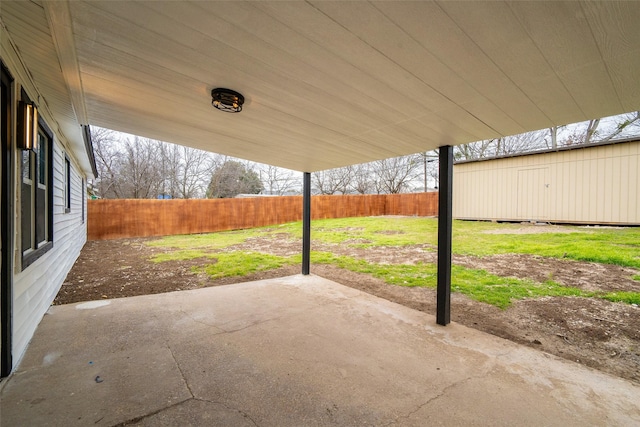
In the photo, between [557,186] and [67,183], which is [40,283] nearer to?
[67,183]

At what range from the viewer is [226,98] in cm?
208

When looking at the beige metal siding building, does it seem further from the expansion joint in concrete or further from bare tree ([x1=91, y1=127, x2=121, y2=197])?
bare tree ([x1=91, y1=127, x2=121, y2=197])

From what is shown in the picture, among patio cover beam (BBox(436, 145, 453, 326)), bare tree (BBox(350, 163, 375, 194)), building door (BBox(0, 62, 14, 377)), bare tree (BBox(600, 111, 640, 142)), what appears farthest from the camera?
bare tree (BBox(350, 163, 375, 194))

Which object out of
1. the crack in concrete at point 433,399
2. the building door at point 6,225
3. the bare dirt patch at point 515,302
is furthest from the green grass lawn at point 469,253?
the building door at point 6,225

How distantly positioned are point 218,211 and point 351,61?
12.0 m

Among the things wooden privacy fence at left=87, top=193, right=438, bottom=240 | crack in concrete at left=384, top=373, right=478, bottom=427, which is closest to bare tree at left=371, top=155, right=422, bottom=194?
wooden privacy fence at left=87, top=193, right=438, bottom=240

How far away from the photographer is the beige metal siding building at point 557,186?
8367mm

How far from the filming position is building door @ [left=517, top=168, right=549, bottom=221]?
32.6 feet

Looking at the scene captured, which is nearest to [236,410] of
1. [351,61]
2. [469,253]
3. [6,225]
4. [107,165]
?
[6,225]

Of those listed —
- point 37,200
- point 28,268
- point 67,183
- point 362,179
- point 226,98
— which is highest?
point 362,179

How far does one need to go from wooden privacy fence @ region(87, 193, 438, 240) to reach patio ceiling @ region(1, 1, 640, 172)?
30.8 ft

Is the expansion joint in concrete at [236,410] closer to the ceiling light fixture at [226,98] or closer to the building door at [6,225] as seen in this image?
the building door at [6,225]

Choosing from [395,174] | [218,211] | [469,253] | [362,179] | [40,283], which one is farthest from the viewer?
[362,179]

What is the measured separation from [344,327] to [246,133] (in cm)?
230
